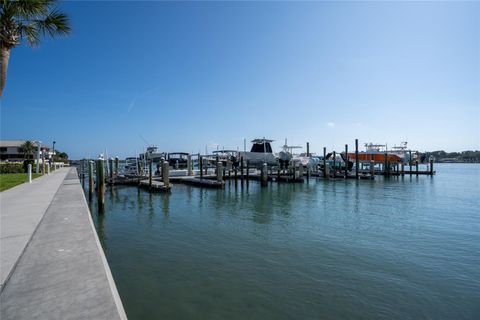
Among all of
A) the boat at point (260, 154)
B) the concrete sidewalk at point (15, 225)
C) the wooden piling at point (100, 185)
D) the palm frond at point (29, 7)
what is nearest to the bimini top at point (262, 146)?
the boat at point (260, 154)

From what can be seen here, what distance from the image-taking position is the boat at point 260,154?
4816 centimetres

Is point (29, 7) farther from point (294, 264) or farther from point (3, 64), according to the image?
point (294, 264)

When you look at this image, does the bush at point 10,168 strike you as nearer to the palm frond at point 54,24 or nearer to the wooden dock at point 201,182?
the wooden dock at point 201,182

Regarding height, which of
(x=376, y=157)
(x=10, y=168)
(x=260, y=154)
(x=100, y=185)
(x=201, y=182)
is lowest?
(x=201, y=182)

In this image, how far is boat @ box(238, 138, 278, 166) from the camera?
158 ft

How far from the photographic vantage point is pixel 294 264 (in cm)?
848

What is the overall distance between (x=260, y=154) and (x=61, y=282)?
43693 mm

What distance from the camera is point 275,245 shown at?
1046cm

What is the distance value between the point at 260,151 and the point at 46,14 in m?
40.2

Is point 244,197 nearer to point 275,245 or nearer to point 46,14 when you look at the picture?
point 275,245

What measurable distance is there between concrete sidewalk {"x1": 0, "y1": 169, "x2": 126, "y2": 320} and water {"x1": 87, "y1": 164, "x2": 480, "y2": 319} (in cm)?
116

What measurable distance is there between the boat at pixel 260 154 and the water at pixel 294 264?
31474 millimetres

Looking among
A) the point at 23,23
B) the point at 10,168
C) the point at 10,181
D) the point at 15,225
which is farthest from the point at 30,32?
the point at 10,168

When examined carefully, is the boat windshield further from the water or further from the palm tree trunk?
the palm tree trunk
